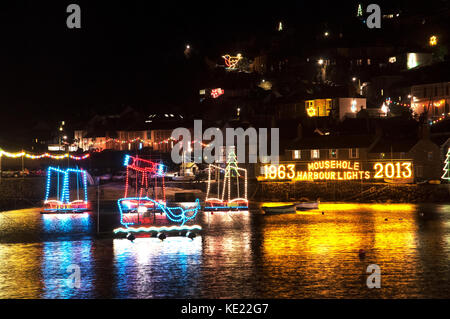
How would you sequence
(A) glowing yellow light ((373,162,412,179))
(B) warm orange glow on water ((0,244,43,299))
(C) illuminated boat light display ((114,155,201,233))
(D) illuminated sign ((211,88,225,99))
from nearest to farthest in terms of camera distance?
1. (B) warm orange glow on water ((0,244,43,299))
2. (C) illuminated boat light display ((114,155,201,233))
3. (A) glowing yellow light ((373,162,412,179))
4. (D) illuminated sign ((211,88,225,99))

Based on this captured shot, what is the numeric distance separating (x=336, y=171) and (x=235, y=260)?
146 feet

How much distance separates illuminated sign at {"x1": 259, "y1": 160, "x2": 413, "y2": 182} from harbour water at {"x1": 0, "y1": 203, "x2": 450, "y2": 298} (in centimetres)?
2273

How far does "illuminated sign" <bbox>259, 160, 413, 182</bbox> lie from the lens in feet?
221

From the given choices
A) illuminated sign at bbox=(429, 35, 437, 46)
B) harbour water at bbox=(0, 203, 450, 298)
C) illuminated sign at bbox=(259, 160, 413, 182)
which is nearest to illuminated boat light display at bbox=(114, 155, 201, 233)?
harbour water at bbox=(0, 203, 450, 298)

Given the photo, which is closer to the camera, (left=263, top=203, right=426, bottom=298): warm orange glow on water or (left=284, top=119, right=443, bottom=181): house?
(left=263, top=203, right=426, bottom=298): warm orange glow on water

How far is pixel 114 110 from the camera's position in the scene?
127 metres

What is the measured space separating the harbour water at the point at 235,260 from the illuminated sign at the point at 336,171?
22.7 m

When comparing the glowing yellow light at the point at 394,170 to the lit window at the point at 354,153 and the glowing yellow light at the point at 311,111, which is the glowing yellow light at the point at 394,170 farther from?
the glowing yellow light at the point at 311,111

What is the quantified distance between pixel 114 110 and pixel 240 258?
101310mm

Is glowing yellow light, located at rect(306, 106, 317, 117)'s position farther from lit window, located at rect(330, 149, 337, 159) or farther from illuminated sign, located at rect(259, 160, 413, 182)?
lit window, located at rect(330, 149, 337, 159)

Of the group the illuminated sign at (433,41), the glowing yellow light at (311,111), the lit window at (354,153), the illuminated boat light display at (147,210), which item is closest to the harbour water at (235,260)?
the illuminated boat light display at (147,210)

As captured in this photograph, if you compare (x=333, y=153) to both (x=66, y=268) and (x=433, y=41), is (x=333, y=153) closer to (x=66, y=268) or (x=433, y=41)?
(x=66, y=268)
